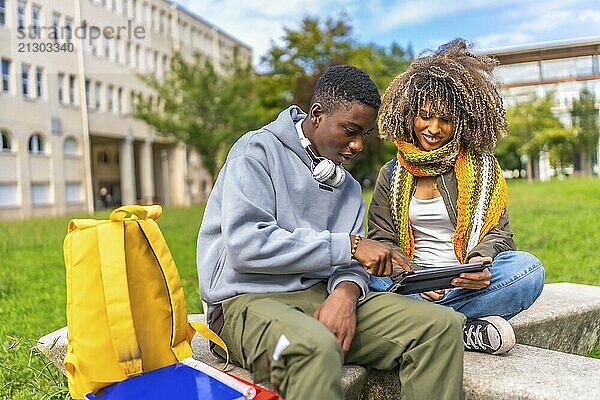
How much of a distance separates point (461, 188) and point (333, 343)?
1332mm

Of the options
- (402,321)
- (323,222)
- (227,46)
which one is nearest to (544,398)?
(402,321)

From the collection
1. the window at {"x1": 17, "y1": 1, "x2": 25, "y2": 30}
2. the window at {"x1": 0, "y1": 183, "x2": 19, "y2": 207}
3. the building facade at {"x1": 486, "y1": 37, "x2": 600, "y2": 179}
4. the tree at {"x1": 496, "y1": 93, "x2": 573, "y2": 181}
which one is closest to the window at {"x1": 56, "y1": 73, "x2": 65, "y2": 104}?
the window at {"x1": 17, "y1": 1, "x2": 25, "y2": 30}

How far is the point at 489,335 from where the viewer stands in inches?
105

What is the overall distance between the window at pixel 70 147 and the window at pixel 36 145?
1232 millimetres

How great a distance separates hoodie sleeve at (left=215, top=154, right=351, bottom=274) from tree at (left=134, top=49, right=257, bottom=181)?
28186 mm

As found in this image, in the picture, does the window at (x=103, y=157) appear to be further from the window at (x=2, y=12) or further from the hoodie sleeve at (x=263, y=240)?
the hoodie sleeve at (x=263, y=240)

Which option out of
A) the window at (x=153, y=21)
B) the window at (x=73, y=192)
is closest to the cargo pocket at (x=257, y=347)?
the window at (x=73, y=192)

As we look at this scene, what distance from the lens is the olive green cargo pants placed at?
2023 mm

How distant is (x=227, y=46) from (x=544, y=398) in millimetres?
52920

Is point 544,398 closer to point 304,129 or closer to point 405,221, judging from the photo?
point 405,221

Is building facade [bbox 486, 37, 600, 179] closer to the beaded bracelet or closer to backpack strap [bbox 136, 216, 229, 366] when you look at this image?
the beaded bracelet

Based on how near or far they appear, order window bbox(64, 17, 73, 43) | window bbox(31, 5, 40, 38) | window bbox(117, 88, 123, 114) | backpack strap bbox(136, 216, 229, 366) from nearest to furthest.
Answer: backpack strap bbox(136, 216, 229, 366), window bbox(31, 5, 40, 38), window bbox(64, 17, 73, 43), window bbox(117, 88, 123, 114)

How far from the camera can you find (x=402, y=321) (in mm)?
2357

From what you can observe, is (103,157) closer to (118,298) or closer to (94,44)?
(94,44)
